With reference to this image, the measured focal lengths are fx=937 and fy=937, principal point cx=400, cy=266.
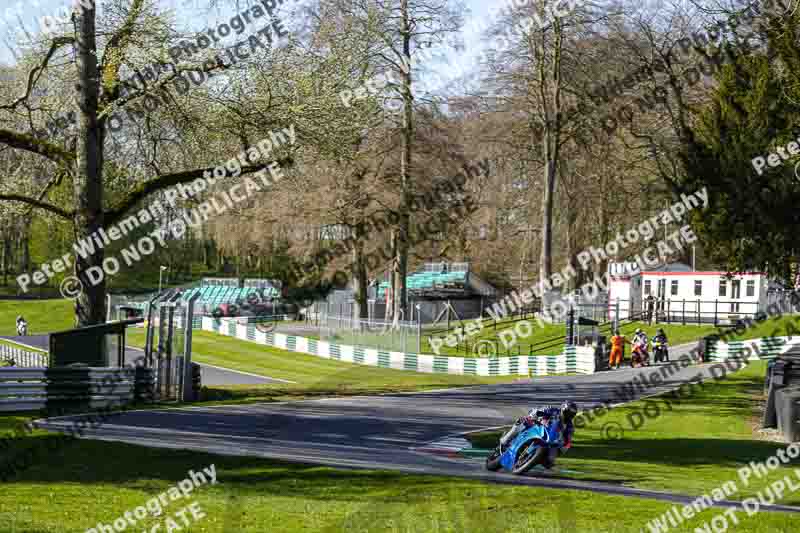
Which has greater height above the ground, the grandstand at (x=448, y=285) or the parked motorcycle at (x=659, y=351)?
the grandstand at (x=448, y=285)

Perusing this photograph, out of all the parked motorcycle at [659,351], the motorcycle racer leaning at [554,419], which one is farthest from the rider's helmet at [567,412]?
the parked motorcycle at [659,351]

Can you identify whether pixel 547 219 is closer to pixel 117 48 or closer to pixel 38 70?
pixel 38 70

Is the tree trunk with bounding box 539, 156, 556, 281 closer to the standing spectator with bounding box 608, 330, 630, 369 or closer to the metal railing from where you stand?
the standing spectator with bounding box 608, 330, 630, 369

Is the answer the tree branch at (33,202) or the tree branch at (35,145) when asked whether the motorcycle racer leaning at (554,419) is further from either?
the tree branch at (35,145)

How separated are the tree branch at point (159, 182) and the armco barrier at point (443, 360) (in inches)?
686

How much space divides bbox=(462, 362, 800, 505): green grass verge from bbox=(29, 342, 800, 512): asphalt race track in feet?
2.61

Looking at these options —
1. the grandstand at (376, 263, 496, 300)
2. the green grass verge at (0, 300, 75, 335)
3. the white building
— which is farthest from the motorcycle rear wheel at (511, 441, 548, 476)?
the green grass verge at (0, 300, 75, 335)

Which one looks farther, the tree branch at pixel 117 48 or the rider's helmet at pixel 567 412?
the tree branch at pixel 117 48

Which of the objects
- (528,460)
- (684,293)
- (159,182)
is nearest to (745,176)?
(684,293)

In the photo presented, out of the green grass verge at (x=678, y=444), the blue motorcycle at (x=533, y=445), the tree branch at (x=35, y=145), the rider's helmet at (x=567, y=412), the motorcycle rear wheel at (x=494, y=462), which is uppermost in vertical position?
the tree branch at (x=35, y=145)

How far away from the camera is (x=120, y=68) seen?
2055cm

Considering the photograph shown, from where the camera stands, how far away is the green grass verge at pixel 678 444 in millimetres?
12820

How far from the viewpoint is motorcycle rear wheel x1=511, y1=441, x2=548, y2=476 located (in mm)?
12124

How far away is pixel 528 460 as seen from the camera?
1216 cm
